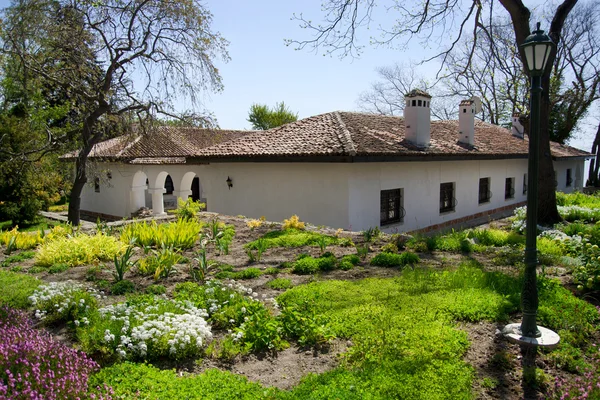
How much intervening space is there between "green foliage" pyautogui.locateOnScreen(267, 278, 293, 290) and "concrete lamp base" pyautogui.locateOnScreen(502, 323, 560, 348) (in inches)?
105

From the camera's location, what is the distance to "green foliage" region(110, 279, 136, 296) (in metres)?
5.71

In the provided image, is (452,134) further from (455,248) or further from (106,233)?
(106,233)

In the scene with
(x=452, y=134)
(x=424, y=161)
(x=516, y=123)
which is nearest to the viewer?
(x=424, y=161)

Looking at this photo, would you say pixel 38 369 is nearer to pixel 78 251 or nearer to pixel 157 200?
pixel 78 251

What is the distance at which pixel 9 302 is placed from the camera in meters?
5.19

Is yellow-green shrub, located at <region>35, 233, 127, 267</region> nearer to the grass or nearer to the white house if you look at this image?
the grass

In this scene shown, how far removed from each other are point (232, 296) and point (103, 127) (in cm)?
1092

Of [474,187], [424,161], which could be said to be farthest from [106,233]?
[474,187]

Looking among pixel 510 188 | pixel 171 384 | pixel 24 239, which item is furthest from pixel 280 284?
pixel 510 188

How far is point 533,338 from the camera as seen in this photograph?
4137mm

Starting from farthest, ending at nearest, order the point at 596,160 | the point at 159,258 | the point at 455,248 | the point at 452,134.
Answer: the point at 596,160 < the point at 452,134 < the point at 455,248 < the point at 159,258

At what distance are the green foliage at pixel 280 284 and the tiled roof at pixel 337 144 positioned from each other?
5.31 metres

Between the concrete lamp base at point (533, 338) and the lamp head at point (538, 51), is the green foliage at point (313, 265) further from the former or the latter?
the lamp head at point (538, 51)

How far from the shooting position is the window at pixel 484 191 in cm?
1855
